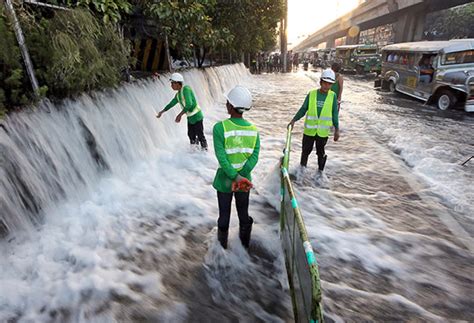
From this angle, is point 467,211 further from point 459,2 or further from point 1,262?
point 459,2

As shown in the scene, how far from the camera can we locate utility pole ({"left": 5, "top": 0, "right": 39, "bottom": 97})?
486cm

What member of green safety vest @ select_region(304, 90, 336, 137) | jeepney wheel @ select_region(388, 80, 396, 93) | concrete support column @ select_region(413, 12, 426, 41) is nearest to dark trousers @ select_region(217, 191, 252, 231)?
green safety vest @ select_region(304, 90, 336, 137)

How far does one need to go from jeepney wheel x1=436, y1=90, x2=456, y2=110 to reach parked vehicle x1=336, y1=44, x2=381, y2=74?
15356mm

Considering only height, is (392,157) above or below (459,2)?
below

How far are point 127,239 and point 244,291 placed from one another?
6.32ft

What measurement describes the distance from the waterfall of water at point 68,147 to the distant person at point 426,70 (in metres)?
11.5

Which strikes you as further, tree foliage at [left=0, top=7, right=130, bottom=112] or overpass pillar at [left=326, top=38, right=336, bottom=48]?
overpass pillar at [left=326, top=38, right=336, bottom=48]

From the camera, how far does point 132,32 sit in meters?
12.5

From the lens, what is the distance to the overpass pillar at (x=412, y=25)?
35.2 metres

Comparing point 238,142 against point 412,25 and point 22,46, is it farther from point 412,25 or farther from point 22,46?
point 412,25

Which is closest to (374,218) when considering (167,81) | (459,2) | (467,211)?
(467,211)

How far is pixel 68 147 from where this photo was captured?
5.44 metres

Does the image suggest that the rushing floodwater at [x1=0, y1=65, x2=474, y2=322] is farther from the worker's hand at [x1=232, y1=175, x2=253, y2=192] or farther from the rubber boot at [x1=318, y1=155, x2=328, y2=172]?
the worker's hand at [x1=232, y1=175, x2=253, y2=192]

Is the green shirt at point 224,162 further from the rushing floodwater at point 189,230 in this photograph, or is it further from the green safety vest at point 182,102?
the green safety vest at point 182,102
